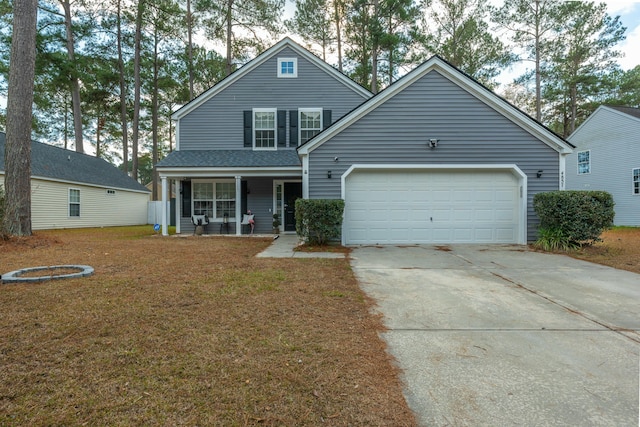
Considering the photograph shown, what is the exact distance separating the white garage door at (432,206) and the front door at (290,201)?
146 inches

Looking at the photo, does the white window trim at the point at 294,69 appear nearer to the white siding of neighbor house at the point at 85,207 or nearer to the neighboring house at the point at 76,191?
the neighboring house at the point at 76,191

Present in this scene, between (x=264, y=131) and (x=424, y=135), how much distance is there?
6633 mm

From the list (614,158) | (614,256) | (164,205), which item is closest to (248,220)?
(164,205)

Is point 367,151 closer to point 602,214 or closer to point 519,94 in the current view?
point 602,214

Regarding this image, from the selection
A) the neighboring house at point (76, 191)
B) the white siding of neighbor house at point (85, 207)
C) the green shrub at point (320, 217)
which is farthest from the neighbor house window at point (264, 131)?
the white siding of neighbor house at point (85, 207)

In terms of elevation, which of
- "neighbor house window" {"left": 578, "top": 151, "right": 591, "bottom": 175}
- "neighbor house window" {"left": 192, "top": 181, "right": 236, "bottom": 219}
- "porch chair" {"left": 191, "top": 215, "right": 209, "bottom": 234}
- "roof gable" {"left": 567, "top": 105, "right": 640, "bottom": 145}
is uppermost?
"roof gable" {"left": 567, "top": 105, "right": 640, "bottom": 145}

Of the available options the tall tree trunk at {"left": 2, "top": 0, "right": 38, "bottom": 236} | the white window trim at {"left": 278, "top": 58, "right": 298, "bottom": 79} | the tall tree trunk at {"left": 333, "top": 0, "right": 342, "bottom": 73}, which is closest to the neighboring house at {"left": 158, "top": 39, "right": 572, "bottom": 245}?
the white window trim at {"left": 278, "top": 58, "right": 298, "bottom": 79}

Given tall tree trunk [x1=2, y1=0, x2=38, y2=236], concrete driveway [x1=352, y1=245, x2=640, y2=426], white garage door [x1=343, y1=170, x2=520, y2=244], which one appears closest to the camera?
concrete driveway [x1=352, y1=245, x2=640, y2=426]

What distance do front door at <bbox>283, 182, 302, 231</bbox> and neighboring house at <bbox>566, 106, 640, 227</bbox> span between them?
16581 mm

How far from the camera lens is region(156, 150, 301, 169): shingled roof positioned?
10938 mm

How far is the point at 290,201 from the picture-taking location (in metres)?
12.2

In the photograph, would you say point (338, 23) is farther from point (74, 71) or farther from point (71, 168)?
point (71, 168)

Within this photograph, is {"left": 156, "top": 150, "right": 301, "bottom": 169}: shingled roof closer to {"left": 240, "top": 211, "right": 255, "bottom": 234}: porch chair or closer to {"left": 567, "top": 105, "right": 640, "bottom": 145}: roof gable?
{"left": 240, "top": 211, "right": 255, "bottom": 234}: porch chair

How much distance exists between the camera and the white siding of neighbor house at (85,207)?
13.9 m
